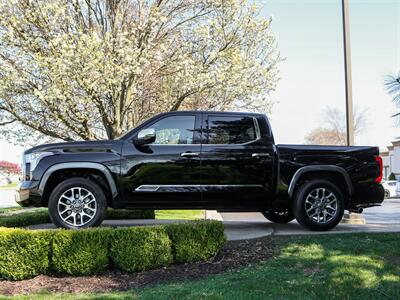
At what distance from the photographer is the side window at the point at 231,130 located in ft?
25.1

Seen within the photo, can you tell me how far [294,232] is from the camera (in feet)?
26.0

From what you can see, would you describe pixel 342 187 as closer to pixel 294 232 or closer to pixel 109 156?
pixel 294 232

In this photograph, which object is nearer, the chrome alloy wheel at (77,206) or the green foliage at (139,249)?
the green foliage at (139,249)

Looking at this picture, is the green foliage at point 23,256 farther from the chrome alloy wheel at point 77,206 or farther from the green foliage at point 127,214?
the green foliage at point 127,214

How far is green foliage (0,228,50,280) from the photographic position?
19.5 ft

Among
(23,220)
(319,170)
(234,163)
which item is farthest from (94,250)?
(319,170)

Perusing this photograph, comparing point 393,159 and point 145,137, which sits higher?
point 145,137

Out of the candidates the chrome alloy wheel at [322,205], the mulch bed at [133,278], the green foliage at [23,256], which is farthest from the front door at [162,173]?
the chrome alloy wheel at [322,205]

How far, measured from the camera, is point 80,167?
279 inches

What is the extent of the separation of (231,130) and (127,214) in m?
3.94

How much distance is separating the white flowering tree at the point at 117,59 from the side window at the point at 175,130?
4345mm

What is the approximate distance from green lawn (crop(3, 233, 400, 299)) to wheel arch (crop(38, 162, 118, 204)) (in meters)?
2.14

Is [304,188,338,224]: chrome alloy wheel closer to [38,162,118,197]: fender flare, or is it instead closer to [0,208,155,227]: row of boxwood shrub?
[38,162,118,197]: fender flare

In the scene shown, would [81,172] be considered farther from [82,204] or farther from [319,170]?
[319,170]
